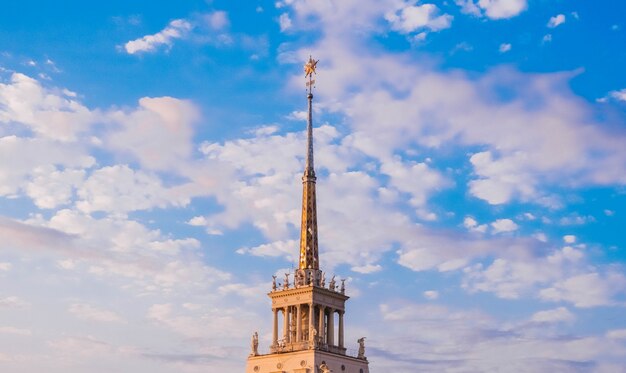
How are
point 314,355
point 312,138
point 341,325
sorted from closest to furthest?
point 314,355 < point 341,325 < point 312,138

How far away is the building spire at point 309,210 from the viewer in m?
146

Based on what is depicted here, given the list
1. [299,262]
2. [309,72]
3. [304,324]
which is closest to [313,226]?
[299,262]

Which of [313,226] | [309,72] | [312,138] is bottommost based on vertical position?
[313,226]

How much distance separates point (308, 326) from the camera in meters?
141

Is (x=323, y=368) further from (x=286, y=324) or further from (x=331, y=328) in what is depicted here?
(x=286, y=324)

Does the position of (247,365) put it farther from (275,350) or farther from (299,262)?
(299,262)

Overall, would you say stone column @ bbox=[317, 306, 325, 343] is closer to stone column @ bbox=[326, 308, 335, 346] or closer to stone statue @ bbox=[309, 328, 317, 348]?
stone column @ bbox=[326, 308, 335, 346]

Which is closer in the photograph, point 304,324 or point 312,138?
point 304,324

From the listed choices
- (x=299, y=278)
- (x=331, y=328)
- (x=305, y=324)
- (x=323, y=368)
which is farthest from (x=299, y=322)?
(x=323, y=368)

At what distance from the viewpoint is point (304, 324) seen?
A: 142 meters

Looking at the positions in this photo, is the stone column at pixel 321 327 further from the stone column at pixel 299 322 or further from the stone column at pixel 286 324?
the stone column at pixel 286 324

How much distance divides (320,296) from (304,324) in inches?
183

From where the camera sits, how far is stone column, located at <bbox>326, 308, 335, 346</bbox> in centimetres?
14275

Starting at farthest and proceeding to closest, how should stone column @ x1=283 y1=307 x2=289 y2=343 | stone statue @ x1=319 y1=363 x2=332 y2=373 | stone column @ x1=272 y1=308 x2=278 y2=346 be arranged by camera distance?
stone column @ x1=272 y1=308 x2=278 y2=346
stone column @ x1=283 y1=307 x2=289 y2=343
stone statue @ x1=319 y1=363 x2=332 y2=373
